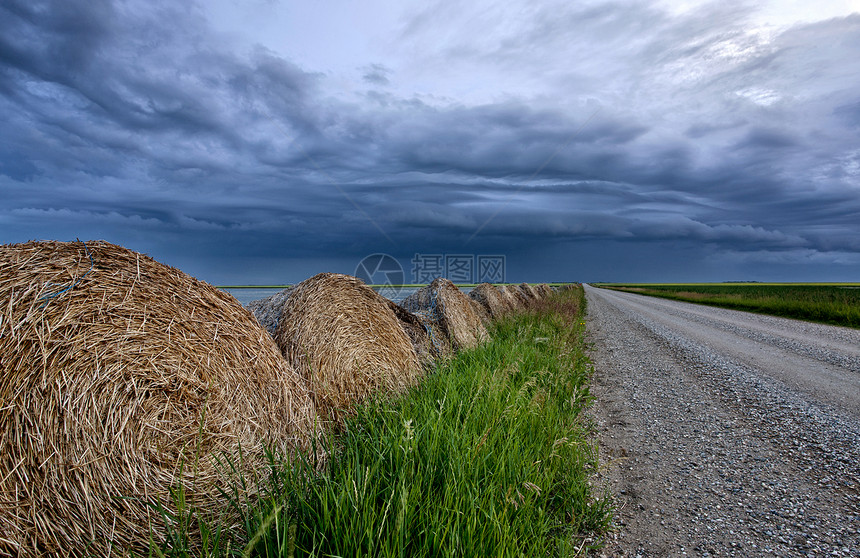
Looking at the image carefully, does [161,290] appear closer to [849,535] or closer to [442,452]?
[442,452]

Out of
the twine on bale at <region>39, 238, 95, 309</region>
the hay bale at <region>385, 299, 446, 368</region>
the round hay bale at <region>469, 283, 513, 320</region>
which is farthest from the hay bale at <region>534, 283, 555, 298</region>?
the twine on bale at <region>39, 238, 95, 309</region>

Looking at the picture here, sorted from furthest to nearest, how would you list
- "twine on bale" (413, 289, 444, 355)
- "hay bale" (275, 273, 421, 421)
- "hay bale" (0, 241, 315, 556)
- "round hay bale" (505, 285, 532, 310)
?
"round hay bale" (505, 285, 532, 310) → "twine on bale" (413, 289, 444, 355) → "hay bale" (275, 273, 421, 421) → "hay bale" (0, 241, 315, 556)

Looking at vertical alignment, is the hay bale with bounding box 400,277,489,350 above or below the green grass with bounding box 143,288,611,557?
above

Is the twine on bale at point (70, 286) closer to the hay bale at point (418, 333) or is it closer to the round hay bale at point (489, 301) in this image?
the hay bale at point (418, 333)

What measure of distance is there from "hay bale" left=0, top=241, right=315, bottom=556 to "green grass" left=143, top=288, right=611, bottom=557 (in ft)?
1.10

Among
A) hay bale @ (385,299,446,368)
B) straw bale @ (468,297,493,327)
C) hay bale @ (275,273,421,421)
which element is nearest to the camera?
hay bale @ (275,273,421,421)

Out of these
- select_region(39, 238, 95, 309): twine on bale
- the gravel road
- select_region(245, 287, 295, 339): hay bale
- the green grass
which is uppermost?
select_region(39, 238, 95, 309): twine on bale

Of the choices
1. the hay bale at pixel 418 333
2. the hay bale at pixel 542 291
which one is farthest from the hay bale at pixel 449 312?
the hay bale at pixel 542 291

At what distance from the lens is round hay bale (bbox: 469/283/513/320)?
14415mm

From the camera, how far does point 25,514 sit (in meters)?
2.15

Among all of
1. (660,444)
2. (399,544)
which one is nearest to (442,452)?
(399,544)

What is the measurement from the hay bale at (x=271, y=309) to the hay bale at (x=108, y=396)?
1.24 meters

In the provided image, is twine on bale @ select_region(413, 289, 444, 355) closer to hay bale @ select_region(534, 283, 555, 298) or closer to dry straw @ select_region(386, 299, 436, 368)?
dry straw @ select_region(386, 299, 436, 368)

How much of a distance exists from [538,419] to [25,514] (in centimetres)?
371
